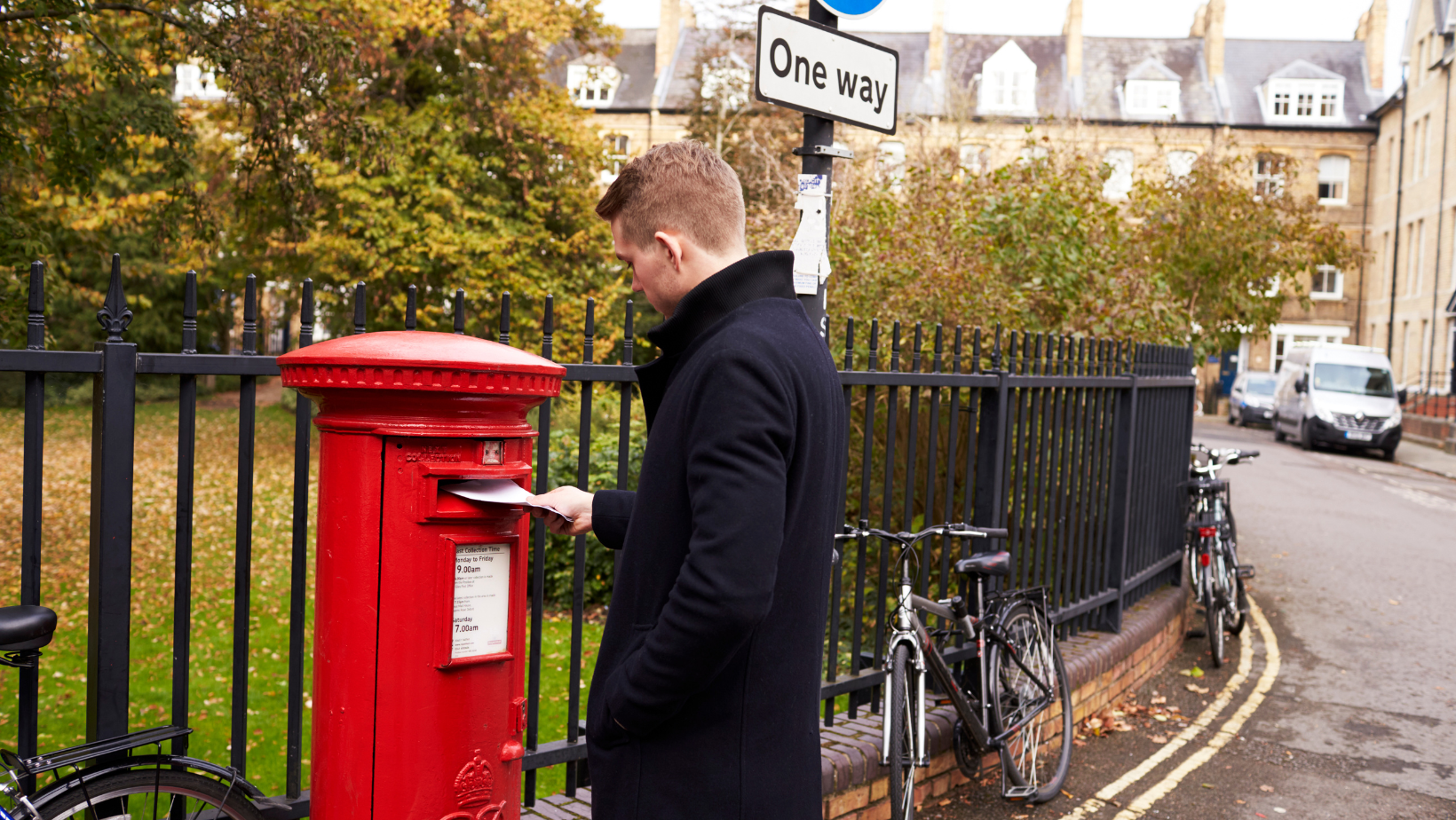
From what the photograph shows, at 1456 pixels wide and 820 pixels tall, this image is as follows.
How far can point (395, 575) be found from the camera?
2.09 m

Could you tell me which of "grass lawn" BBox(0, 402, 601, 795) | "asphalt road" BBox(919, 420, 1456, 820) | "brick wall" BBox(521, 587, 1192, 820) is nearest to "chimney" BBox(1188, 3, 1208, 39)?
"asphalt road" BBox(919, 420, 1456, 820)

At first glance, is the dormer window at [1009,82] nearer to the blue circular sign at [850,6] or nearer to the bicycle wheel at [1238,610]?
the bicycle wheel at [1238,610]

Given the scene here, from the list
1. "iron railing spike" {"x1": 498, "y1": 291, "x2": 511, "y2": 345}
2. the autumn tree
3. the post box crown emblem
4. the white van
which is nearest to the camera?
the post box crown emblem

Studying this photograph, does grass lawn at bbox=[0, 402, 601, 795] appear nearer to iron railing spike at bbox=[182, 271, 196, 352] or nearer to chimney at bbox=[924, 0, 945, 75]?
iron railing spike at bbox=[182, 271, 196, 352]

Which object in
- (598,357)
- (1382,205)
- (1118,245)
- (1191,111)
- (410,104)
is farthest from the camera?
(1191,111)

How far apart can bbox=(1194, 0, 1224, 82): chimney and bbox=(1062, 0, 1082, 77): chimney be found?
5.13 metres

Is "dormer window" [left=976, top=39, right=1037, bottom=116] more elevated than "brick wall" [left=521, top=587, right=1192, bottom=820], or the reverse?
"dormer window" [left=976, top=39, right=1037, bottom=116]

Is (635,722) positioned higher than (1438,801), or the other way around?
(635,722)

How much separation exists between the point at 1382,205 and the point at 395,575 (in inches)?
1767

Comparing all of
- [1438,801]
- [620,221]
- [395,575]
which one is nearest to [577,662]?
[395,575]

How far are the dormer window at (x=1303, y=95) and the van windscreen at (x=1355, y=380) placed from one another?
71.4ft

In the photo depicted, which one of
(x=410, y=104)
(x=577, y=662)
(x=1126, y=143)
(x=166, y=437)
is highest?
(x=1126, y=143)

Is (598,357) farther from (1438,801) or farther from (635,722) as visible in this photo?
(635,722)

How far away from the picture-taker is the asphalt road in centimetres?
466
